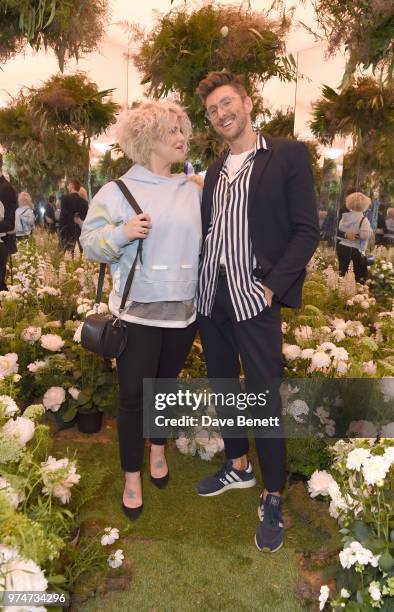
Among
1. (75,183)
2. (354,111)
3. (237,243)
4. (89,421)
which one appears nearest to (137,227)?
(237,243)

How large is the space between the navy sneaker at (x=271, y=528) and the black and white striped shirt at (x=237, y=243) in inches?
29.6

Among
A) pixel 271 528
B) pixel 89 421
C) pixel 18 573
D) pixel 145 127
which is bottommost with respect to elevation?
pixel 89 421

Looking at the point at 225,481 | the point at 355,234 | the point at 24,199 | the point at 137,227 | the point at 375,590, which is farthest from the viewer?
the point at 355,234

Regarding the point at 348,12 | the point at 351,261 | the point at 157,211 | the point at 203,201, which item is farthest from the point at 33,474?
the point at 351,261

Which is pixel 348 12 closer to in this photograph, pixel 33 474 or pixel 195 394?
pixel 195 394

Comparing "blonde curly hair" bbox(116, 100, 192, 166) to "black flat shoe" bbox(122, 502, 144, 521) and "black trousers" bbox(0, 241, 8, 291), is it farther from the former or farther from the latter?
"black trousers" bbox(0, 241, 8, 291)

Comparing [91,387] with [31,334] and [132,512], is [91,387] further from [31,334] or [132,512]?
[132,512]

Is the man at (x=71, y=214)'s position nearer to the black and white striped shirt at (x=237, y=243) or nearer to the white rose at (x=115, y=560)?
the black and white striped shirt at (x=237, y=243)

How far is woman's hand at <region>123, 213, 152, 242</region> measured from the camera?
1.73 metres

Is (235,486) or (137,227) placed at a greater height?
(137,227)

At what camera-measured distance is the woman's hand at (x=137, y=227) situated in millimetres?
1733

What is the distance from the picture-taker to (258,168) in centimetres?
182

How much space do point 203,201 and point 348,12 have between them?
3.21 ft

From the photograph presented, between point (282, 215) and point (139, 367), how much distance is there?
2.56ft
